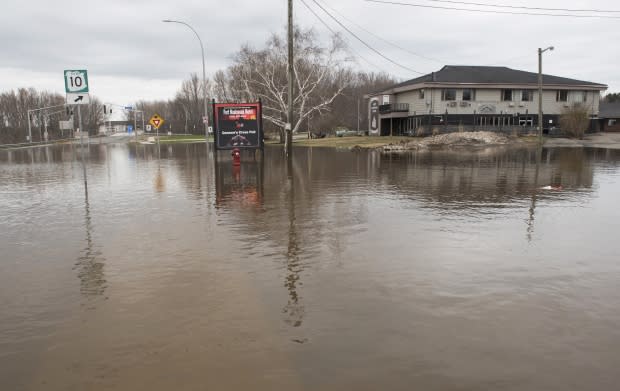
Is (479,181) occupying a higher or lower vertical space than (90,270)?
higher

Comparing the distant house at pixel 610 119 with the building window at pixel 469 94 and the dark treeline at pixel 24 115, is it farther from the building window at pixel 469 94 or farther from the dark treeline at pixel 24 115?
the dark treeline at pixel 24 115

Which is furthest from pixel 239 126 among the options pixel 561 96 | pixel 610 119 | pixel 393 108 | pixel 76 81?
pixel 610 119

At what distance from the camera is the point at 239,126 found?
25.2 metres

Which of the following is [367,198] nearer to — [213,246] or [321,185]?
[321,185]

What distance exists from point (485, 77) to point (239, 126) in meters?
39.6

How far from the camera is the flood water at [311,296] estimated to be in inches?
151

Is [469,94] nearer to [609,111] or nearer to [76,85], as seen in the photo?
[609,111]

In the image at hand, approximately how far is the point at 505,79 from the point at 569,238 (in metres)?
52.0

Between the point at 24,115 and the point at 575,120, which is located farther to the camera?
the point at 24,115

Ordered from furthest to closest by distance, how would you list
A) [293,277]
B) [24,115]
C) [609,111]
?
[24,115] → [609,111] → [293,277]

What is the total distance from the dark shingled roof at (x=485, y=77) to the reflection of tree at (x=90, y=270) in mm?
49646

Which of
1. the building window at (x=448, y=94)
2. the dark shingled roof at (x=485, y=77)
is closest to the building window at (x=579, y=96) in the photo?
the dark shingled roof at (x=485, y=77)

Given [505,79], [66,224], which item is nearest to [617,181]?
[66,224]

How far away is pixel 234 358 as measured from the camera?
4.03 meters
